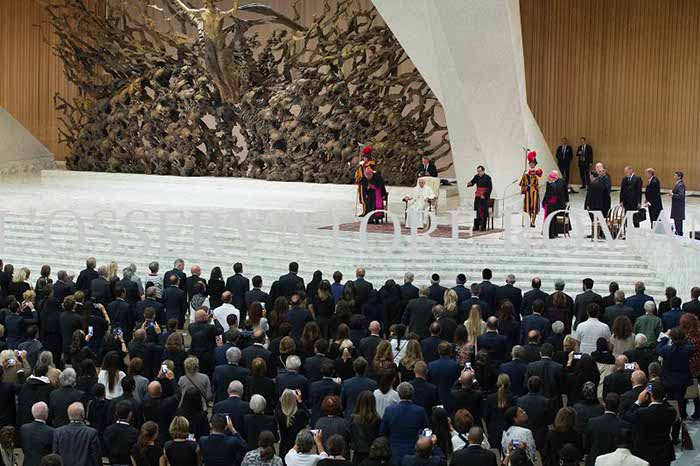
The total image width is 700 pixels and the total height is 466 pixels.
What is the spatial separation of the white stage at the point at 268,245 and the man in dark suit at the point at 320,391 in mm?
6670

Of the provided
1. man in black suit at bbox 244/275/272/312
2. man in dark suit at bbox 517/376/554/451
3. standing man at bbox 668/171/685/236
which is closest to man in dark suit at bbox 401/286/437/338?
man in black suit at bbox 244/275/272/312

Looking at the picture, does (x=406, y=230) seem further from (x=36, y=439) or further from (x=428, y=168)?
(x=36, y=439)

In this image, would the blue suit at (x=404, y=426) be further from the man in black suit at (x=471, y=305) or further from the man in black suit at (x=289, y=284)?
the man in black suit at (x=289, y=284)

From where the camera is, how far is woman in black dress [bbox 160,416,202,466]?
724 centimetres

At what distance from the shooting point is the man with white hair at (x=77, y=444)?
24.4 feet

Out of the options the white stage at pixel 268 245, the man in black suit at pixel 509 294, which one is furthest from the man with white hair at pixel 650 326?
the white stage at pixel 268 245

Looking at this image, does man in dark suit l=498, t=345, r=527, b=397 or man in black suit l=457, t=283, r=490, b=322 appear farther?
man in black suit l=457, t=283, r=490, b=322

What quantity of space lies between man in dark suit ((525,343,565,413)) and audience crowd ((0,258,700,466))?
12 mm

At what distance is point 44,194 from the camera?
22.5 meters

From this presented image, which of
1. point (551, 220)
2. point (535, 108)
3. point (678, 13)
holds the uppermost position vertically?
point (678, 13)

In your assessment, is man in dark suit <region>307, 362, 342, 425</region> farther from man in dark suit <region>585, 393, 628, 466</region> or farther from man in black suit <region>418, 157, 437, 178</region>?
man in black suit <region>418, 157, 437, 178</region>

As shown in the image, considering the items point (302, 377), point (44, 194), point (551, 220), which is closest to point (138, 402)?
point (302, 377)

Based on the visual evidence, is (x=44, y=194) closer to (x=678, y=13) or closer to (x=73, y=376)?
(x=678, y=13)

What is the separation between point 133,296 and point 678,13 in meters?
15.8
